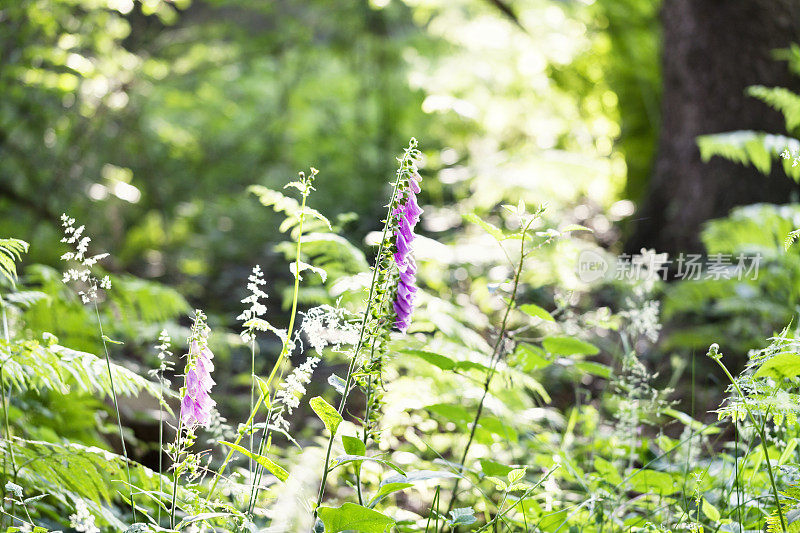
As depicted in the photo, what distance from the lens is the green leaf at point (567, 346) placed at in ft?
5.11

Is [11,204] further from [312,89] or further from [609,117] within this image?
[609,117]

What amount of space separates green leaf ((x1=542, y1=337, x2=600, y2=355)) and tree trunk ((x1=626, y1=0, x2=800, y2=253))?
2335 millimetres

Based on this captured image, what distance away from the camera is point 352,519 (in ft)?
3.59

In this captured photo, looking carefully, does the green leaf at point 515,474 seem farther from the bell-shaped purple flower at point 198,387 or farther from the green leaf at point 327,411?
the bell-shaped purple flower at point 198,387

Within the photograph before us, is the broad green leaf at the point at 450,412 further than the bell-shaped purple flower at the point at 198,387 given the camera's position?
Yes

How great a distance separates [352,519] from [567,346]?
70 centimetres

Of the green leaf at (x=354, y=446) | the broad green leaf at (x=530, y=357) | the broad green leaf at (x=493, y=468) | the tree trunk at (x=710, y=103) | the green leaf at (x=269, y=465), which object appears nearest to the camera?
the green leaf at (x=269, y=465)

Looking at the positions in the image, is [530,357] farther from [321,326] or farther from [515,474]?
[321,326]

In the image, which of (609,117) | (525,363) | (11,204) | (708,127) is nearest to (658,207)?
(708,127)

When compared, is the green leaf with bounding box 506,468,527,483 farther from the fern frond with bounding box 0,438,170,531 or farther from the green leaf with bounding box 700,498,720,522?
the fern frond with bounding box 0,438,170,531

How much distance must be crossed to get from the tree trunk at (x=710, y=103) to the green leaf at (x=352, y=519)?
2998 millimetres

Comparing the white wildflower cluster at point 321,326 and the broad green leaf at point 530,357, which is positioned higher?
the white wildflower cluster at point 321,326

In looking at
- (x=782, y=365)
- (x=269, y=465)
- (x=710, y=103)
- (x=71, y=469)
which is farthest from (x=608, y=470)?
(x=710, y=103)

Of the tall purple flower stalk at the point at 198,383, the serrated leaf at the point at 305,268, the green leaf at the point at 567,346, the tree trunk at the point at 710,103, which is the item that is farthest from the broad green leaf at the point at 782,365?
the tree trunk at the point at 710,103
